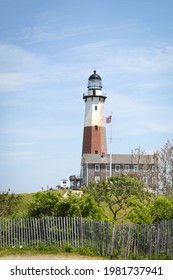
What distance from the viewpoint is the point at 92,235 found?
18.6 metres

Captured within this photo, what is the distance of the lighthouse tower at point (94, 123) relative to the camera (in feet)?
220

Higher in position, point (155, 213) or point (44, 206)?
point (44, 206)

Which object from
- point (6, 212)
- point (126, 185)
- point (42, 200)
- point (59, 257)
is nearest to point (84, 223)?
point (59, 257)

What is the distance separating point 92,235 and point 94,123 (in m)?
49.0

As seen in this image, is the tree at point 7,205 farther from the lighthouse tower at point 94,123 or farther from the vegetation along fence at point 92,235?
the lighthouse tower at point 94,123

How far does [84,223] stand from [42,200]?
3.46 meters

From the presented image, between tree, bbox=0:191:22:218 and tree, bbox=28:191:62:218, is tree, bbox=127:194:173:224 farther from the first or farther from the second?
tree, bbox=0:191:22:218

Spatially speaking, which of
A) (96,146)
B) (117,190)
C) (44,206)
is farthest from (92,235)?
(96,146)

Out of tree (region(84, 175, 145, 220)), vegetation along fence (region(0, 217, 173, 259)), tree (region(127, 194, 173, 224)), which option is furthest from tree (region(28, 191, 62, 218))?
tree (region(84, 175, 145, 220))

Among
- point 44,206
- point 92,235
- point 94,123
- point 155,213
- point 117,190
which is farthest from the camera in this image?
point 94,123

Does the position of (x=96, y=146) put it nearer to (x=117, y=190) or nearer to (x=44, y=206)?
(x=117, y=190)

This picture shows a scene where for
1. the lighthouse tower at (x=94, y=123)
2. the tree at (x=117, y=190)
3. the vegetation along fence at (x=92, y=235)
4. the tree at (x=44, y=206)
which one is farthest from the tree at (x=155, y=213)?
the lighthouse tower at (x=94, y=123)

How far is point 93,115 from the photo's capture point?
Result: 67.8 meters

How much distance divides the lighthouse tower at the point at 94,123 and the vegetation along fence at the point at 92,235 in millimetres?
47158
